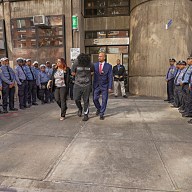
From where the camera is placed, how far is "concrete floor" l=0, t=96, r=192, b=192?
2248 millimetres

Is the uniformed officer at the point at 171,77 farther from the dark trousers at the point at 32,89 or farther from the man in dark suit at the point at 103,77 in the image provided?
the dark trousers at the point at 32,89

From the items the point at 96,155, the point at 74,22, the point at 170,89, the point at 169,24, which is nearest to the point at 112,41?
the point at 74,22

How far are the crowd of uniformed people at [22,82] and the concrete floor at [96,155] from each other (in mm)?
1899

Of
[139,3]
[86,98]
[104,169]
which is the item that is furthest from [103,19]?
[104,169]

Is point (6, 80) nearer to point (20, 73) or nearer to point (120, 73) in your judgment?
point (20, 73)

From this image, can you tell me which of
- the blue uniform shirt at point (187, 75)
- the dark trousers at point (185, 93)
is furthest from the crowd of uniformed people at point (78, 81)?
the dark trousers at point (185, 93)

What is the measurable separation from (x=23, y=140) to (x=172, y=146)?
9.50ft

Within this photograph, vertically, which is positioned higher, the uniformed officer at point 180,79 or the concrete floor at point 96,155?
the uniformed officer at point 180,79

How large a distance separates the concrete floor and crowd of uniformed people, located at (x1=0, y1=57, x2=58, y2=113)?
1899 mm

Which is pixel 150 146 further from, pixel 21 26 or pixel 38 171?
pixel 21 26

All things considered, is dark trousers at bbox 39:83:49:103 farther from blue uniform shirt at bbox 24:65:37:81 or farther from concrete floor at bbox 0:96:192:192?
concrete floor at bbox 0:96:192:192

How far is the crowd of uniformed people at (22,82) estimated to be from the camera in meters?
6.25

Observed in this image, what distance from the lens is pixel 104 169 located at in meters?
2.55

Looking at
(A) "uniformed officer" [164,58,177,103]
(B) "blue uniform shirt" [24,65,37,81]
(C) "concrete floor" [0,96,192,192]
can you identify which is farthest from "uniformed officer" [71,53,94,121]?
(A) "uniformed officer" [164,58,177,103]
